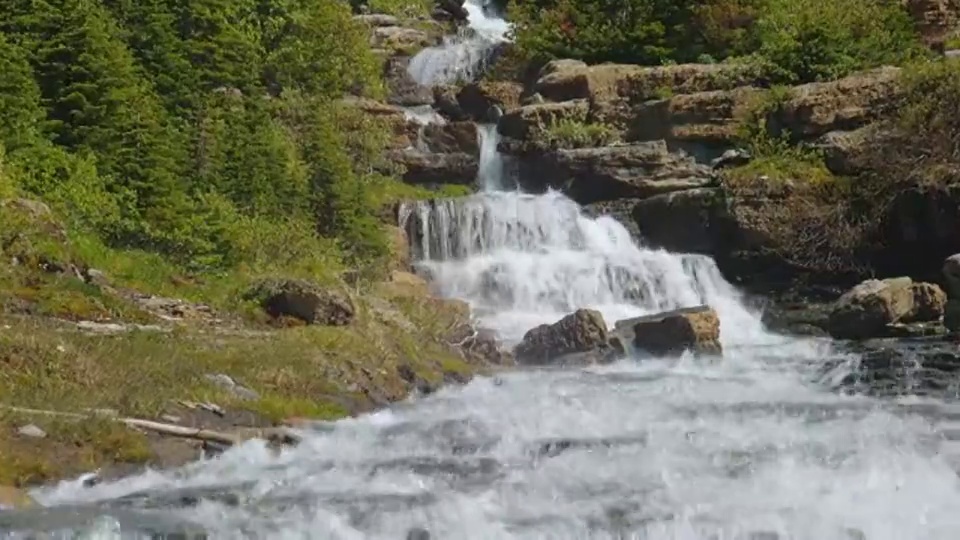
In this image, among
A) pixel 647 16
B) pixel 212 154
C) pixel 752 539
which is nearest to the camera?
pixel 752 539

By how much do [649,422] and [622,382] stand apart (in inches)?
157

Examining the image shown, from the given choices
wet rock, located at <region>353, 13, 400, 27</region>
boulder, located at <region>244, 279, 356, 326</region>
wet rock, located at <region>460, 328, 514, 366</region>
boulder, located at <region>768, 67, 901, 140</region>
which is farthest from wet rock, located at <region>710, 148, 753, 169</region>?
wet rock, located at <region>353, 13, 400, 27</region>

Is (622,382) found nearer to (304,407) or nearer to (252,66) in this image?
(304,407)

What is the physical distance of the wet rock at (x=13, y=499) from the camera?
988cm

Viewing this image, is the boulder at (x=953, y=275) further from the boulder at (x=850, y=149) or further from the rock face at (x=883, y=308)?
the boulder at (x=850, y=149)

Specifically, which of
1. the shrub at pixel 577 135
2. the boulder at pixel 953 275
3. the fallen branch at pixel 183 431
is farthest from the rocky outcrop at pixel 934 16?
the fallen branch at pixel 183 431

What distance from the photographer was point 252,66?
31250 mm

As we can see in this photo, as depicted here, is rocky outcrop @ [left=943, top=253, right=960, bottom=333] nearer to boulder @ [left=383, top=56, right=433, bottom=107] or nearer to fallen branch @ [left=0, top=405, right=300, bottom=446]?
fallen branch @ [left=0, top=405, right=300, bottom=446]

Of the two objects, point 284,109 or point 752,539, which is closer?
point 752,539

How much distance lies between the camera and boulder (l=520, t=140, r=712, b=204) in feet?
98.6

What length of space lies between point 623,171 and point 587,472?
798 inches

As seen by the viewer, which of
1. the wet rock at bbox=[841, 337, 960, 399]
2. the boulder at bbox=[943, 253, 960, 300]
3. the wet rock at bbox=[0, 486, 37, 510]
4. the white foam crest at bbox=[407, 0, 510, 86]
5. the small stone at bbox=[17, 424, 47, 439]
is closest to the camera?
the wet rock at bbox=[0, 486, 37, 510]

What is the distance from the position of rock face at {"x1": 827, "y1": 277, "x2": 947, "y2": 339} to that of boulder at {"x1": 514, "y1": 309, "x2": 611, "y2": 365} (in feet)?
18.9

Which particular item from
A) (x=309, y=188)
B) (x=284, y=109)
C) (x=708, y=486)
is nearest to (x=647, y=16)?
(x=284, y=109)
